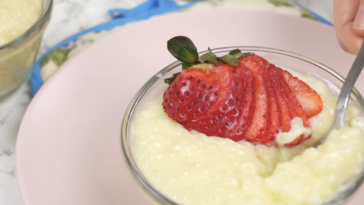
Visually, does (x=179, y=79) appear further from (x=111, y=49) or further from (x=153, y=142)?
(x=111, y=49)

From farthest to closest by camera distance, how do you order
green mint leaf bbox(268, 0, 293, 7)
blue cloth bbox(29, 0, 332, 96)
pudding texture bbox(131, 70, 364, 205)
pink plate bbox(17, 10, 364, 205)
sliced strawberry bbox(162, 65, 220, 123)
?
green mint leaf bbox(268, 0, 293, 7), blue cloth bbox(29, 0, 332, 96), pink plate bbox(17, 10, 364, 205), sliced strawberry bbox(162, 65, 220, 123), pudding texture bbox(131, 70, 364, 205)

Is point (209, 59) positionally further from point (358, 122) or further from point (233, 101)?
point (358, 122)

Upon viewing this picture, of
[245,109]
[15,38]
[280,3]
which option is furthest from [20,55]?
[280,3]

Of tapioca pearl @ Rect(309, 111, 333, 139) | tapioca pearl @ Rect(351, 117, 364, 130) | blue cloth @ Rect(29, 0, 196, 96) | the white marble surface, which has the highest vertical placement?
tapioca pearl @ Rect(351, 117, 364, 130)

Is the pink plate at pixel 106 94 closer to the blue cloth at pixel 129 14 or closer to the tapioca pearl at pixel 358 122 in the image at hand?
the blue cloth at pixel 129 14

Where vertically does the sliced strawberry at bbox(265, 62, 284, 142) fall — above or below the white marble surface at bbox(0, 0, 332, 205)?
above

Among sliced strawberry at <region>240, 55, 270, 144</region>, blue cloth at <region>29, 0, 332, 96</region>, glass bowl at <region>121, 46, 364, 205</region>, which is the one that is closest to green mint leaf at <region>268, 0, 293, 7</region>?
blue cloth at <region>29, 0, 332, 96</region>

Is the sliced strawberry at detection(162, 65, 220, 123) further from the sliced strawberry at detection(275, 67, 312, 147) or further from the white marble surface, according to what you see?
the white marble surface

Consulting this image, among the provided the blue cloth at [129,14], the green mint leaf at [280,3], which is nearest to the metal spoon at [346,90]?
the green mint leaf at [280,3]
